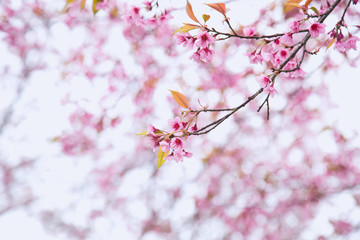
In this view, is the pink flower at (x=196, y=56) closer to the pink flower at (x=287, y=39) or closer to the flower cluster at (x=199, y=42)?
the flower cluster at (x=199, y=42)

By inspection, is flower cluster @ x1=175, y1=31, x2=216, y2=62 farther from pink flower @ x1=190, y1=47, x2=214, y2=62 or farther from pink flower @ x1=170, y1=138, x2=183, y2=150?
pink flower @ x1=170, y1=138, x2=183, y2=150

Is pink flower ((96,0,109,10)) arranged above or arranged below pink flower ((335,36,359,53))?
above

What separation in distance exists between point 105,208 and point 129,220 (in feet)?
2.15

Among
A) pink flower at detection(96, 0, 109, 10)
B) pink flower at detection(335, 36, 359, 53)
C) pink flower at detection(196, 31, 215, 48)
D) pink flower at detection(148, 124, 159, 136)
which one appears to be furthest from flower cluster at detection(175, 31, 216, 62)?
pink flower at detection(96, 0, 109, 10)

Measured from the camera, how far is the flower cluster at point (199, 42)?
134cm

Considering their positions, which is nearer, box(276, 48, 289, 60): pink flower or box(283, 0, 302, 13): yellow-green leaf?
box(283, 0, 302, 13): yellow-green leaf

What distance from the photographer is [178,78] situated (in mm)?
4660

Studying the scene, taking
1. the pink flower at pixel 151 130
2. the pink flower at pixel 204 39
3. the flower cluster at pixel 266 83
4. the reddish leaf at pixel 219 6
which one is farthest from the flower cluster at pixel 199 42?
the pink flower at pixel 151 130

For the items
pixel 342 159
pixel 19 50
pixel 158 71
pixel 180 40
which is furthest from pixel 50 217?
pixel 180 40

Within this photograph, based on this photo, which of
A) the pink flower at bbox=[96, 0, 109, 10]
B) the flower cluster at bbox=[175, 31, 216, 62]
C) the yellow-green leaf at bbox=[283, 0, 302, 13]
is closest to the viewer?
the yellow-green leaf at bbox=[283, 0, 302, 13]

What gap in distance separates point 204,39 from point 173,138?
1.49ft

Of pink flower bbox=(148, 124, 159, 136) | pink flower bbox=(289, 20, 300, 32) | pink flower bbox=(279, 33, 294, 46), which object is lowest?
pink flower bbox=(148, 124, 159, 136)

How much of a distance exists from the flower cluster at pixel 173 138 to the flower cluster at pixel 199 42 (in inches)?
13.4

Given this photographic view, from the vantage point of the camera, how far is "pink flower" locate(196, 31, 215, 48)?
133 cm
